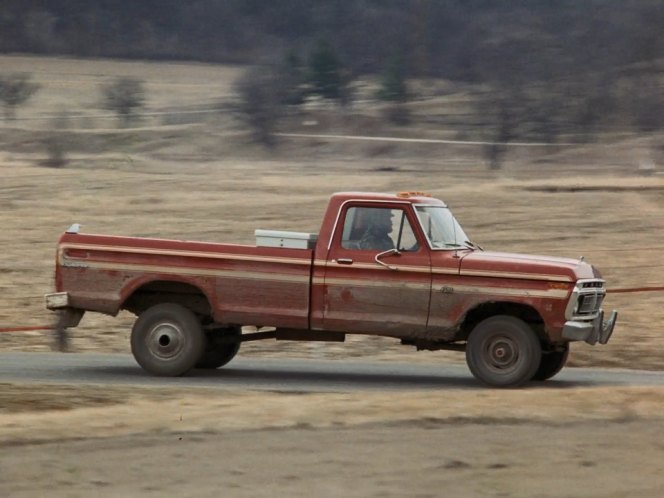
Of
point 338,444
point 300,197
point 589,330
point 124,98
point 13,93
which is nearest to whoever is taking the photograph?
point 338,444

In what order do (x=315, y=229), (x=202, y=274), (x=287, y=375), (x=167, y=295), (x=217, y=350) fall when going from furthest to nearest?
(x=315, y=229) < (x=217, y=350) < (x=287, y=375) < (x=167, y=295) < (x=202, y=274)

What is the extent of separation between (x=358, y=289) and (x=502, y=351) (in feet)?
4.91

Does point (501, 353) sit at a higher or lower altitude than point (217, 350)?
higher

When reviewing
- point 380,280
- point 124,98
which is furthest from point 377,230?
point 124,98

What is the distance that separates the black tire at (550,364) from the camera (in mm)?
14477

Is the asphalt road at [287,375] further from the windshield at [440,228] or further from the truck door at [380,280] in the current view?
the windshield at [440,228]

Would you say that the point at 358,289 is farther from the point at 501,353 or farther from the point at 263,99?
the point at 263,99

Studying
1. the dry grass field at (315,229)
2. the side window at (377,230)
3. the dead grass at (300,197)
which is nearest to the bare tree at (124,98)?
the dry grass field at (315,229)

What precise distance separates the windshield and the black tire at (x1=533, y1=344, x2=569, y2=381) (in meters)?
1.42

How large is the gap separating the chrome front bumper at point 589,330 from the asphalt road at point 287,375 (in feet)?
1.83

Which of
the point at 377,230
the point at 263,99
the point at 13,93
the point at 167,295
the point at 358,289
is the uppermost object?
the point at 13,93

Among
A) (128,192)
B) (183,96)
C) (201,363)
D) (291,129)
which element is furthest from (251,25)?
(201,363)

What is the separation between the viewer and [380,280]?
1389 centimetres

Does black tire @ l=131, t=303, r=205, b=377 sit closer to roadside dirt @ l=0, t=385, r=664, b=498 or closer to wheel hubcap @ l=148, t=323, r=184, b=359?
wheel hubcap @ l=148, t=323, r=184, b=359
